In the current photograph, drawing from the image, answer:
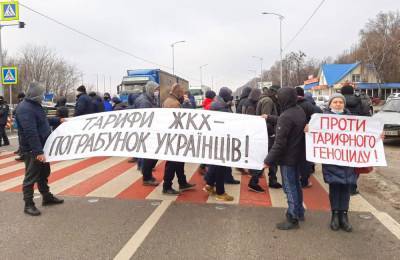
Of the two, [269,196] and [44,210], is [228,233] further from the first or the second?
[44,210]

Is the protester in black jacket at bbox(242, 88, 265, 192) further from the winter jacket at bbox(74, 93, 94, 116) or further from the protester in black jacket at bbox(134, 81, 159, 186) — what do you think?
the winter jacket at bbox(74, 93, 94, 116)

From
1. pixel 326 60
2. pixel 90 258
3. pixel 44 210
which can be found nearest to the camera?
pixel 90 258

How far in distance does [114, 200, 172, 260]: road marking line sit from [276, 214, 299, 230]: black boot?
167 centimetres

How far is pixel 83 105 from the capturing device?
1059 centimetres

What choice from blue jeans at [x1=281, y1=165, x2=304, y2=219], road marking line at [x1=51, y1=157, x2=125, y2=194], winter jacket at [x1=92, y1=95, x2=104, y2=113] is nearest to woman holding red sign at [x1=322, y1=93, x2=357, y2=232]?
blue jeans at [x1=281, y1=165, x2=304, y2=219]

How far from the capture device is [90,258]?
4.14 meters

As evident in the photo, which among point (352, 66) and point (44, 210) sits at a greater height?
point (352, 66)

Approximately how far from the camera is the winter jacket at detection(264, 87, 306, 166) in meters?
4.94

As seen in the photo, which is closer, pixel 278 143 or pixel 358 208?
pixel 278 143

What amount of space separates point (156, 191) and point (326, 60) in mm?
135040

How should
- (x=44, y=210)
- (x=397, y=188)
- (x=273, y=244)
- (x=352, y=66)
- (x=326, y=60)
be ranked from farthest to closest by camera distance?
(x=326, y=60) < (x=352, y=66) < (x=397, y=188) < (x=44, y=210) < (x=273, y=244)

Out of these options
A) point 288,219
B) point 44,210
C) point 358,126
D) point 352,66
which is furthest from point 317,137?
point 352,66

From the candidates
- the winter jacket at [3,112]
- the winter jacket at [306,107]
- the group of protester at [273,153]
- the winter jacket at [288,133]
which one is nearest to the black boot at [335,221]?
the group of protester at [273,153]

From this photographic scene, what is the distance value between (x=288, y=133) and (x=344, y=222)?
4.48ft
